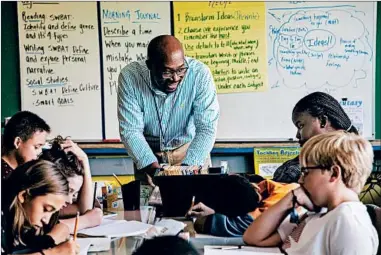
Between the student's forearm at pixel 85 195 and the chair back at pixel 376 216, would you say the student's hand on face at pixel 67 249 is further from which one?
the chair back at pixel 376 216

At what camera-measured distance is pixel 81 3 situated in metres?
2.45

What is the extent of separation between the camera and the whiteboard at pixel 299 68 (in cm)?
239

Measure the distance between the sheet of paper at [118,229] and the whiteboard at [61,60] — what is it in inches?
42.1

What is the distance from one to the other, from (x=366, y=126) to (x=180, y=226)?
1.34m

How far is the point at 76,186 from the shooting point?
1310 mm

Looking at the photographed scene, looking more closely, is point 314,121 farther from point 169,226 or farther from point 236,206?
point 169,226

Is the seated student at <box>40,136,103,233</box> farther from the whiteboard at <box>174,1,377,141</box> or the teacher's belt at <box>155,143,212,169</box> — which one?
the whiteboard at <box>174,1,377,141</box>

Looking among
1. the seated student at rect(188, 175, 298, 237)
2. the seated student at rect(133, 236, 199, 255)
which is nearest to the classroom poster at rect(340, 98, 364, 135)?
the seated student at rect(188, 175, 298, 237)

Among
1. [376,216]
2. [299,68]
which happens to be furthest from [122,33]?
[376,216]

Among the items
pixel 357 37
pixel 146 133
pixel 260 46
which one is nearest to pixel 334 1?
pixel 357 37

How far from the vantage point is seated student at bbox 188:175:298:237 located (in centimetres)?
132

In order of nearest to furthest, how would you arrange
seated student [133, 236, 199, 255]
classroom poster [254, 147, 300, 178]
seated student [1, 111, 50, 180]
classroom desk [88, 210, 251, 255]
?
seated student [133, 236, 199, 255] → seated student [1, 111, 50, 180] → classroom desk [88, 210, 251, 255] → classroom poster [254, 147, 300, 178]

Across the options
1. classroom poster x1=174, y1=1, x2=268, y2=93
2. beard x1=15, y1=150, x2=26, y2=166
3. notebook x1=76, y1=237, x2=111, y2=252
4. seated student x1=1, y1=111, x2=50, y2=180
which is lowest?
notebook x1=76, y1=237, x2=111, y2=252

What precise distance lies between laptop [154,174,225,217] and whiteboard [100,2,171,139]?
106cm
